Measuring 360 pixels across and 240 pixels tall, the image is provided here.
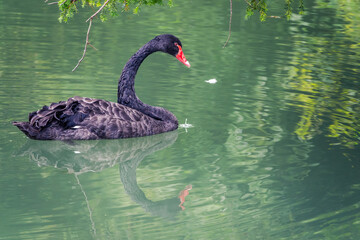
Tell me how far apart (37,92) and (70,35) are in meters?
4.60

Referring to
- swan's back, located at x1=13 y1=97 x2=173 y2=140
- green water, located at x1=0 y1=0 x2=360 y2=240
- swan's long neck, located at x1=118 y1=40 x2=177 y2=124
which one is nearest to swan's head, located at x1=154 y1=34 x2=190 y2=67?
swan's long neck, located at x1=118 y1=40 x2=177 y2=124

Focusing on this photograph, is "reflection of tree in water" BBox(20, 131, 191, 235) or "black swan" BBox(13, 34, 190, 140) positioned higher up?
"black swan" BBox(13, 34, 190, 140)

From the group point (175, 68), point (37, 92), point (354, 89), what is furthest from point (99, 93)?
point (354, 89)

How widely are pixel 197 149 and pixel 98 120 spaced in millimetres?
1137

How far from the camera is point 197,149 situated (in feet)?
22.4

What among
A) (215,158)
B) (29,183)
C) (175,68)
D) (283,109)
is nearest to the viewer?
(29,183)

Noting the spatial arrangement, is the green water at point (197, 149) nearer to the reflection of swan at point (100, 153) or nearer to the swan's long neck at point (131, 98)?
the reflection of swan at point (100, 153)

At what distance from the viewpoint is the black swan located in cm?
684

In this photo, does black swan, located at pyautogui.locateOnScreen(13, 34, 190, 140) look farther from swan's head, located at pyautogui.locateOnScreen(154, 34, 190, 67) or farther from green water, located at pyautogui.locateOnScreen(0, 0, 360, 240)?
swan's head, located at pyautogui.locateOnScreen(154, 34, 190, 67)

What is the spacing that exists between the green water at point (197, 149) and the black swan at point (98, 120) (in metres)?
0.12

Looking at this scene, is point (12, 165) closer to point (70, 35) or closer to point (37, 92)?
point (37, 92)

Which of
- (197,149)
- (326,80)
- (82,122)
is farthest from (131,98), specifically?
(326,80)

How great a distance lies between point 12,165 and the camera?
6.14 metres

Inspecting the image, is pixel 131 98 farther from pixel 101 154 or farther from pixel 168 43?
pixel 101 154
